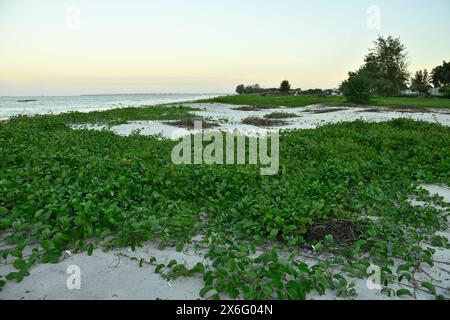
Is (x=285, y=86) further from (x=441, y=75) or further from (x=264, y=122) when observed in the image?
(x=264, y=122)

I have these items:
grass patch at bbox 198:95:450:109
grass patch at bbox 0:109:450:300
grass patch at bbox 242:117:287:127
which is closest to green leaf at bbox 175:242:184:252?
grass patch at bbox 0:109:450:300

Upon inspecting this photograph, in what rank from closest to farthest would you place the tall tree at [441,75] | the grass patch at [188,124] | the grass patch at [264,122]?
the grass patch at [188,124] < the grass patch at [264,122] < the tall tree at [441,75]

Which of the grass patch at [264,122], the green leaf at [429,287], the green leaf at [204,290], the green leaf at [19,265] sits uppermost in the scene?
the grass patch at [264,122]

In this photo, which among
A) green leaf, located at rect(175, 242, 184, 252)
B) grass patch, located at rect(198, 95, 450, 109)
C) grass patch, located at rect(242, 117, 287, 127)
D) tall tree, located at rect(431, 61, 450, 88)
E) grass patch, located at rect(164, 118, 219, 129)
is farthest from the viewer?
tall tree, located at rect(431, 61, 450, 88)

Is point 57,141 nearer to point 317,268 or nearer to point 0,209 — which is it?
point 0,209

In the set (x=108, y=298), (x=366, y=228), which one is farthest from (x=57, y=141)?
(x=366, y=228)

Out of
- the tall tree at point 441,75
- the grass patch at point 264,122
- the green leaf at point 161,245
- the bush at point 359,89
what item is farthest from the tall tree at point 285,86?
the green leaf at point 161,245

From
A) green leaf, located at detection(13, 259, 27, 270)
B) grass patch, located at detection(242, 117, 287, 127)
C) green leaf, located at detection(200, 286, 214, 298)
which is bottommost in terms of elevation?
green leaf, located at detection(200, 286, 214, 298)

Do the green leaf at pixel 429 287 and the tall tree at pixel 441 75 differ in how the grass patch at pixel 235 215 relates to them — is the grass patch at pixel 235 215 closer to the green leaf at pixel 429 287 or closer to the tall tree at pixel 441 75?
the green leaf at pixel 429 287

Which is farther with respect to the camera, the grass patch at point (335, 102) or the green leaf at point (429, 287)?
the grass patch at point (335, 102)

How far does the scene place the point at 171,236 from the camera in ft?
12.8

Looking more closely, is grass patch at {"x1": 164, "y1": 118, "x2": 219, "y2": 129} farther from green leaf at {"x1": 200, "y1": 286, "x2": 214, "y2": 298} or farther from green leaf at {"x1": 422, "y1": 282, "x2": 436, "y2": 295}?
green leaf at {"x1": 422, "y1": 282, "x2": 436, "y2": 295}

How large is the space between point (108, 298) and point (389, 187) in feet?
15.4

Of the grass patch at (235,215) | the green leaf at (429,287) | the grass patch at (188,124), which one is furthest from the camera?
the grass patch at (188,124)
